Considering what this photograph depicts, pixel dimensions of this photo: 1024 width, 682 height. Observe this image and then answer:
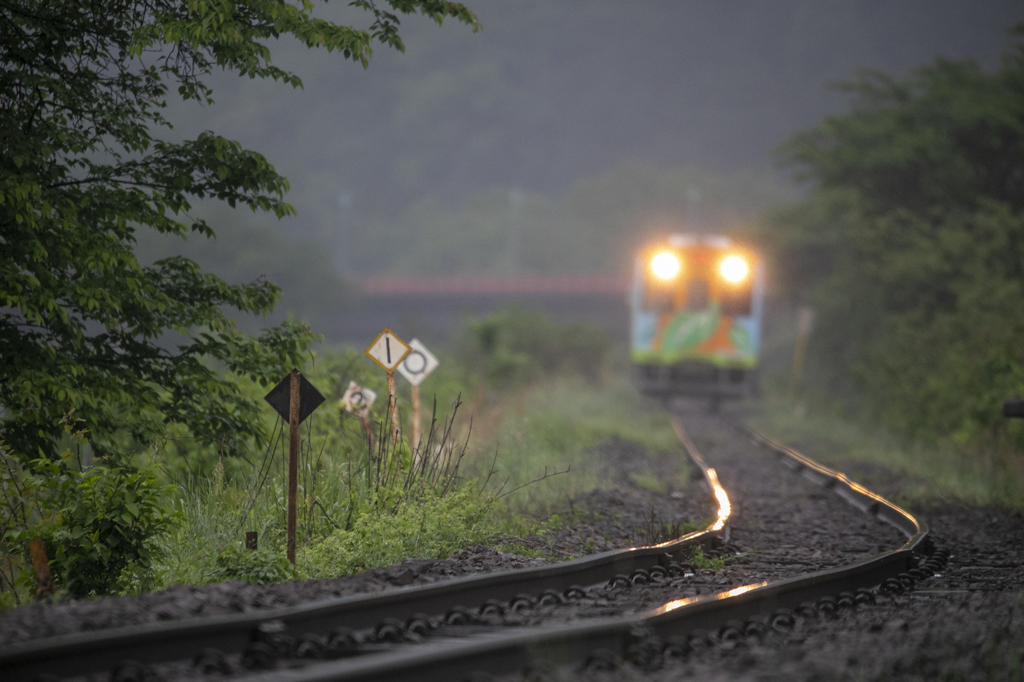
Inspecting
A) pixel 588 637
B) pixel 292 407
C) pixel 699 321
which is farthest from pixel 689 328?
pixel 588 637

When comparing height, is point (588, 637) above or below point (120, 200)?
below

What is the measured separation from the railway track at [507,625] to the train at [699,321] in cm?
1491

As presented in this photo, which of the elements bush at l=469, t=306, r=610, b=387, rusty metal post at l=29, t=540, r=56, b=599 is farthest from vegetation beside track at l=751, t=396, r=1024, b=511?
bush at l=469, t=306, r=610, b=387

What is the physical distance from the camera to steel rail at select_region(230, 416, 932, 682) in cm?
353

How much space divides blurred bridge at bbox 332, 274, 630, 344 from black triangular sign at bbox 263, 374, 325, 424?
209 ft

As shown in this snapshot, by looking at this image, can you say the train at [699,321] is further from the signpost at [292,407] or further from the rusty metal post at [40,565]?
the rusty metal post at [40,565]

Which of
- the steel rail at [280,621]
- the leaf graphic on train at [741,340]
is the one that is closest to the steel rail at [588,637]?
the steel rail at [280,621]

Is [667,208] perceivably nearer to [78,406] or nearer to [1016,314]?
[1016,314]

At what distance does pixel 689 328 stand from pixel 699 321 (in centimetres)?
29

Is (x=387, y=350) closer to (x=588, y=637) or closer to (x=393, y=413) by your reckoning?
(x=393, y=413)

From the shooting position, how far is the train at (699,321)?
2164 centimetres

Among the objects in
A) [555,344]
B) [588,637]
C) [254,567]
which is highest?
[555,344]

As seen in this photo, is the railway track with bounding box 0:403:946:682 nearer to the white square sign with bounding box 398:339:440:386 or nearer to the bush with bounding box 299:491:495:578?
the bush with bounding box 299:491:495:578

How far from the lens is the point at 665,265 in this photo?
72.3ft
